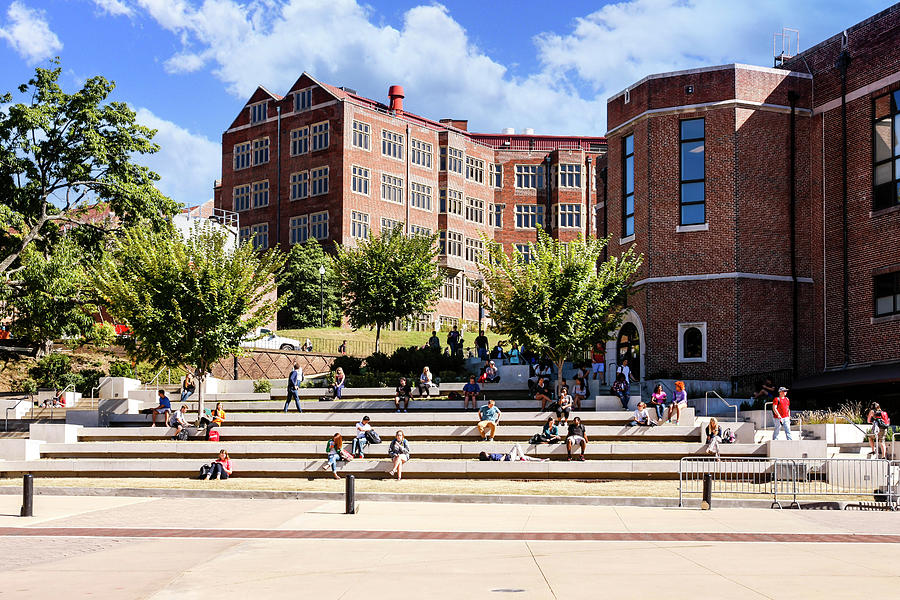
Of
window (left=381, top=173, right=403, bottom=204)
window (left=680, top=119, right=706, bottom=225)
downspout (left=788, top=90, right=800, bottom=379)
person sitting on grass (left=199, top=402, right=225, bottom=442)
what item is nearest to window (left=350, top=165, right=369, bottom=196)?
window (left=381, top=173, right=403, bottom=204)

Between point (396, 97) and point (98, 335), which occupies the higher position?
point (396, 97)

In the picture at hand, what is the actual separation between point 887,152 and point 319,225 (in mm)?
43759

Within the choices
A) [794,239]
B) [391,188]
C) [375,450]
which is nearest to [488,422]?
[375,450]

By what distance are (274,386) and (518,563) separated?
1221 inches

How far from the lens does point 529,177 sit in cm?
8262

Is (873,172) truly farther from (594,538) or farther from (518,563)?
(518,563)

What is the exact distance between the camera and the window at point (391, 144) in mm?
73750

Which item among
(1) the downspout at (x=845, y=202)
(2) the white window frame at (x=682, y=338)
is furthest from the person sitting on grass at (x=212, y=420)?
→ (1) the downspout at (x=845, y=202)

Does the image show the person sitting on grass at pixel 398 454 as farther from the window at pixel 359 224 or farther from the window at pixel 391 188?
the window at pixel 391 188

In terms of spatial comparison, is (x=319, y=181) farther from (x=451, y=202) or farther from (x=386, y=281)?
(x=386, y=281)

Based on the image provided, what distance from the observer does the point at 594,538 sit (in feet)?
53.5

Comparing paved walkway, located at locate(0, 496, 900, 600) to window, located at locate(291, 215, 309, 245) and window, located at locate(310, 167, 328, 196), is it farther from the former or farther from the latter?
window, located at locate(291, 215, 309, 245)

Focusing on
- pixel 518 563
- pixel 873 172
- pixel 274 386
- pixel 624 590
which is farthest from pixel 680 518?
pixel 274 386

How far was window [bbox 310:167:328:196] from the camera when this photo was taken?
237 ft
